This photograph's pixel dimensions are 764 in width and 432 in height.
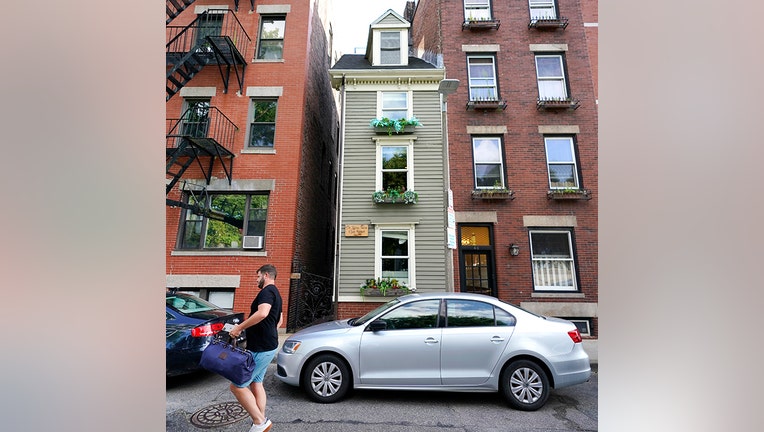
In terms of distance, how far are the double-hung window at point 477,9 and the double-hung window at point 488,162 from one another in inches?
187

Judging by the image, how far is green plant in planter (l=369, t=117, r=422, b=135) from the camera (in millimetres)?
10906

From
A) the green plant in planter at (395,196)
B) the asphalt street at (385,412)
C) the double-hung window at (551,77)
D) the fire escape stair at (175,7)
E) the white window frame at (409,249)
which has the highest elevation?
the fire escape stair at (175,7)

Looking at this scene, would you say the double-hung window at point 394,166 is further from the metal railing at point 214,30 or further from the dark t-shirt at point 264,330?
the dark t-shirt at point 264,330

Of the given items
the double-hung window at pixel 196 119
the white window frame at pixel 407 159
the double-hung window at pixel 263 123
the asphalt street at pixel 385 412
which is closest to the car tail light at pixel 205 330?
the asphalt street at pixel 385 412

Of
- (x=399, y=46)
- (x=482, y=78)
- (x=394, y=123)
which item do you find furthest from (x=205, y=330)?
(x=482, y=78)

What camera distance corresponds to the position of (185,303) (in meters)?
6.50

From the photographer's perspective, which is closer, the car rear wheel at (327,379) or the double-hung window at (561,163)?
the car rear wheel at (327,379)

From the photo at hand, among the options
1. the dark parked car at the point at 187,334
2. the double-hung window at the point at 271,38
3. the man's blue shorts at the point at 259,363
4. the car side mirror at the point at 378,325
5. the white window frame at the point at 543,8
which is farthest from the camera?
the white window frame at the point at 543,8

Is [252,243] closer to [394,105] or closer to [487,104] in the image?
[394,105]

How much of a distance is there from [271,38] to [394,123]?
5.14 m

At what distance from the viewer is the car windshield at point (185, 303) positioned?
6251 millimetres

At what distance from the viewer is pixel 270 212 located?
10469mm

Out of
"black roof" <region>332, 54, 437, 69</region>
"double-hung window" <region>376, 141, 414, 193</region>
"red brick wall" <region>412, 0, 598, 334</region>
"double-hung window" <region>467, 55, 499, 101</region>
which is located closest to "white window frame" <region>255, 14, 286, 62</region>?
"black roof" <region>332, 54, 437, 69</region>
